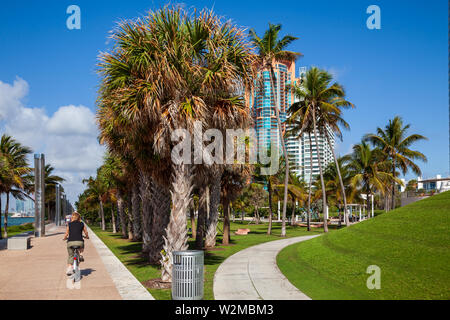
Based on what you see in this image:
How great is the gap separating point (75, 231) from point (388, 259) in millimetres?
9610

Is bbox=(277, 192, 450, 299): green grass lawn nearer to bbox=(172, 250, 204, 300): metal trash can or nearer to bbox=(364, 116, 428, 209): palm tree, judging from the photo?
bbox=(172, 250, 204, 300): metal trash can

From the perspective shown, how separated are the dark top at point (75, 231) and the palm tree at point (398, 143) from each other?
35.3 m

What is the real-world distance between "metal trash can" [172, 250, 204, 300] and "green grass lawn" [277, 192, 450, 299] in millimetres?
2797

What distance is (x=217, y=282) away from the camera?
10.9 meters

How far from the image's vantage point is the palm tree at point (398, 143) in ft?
129

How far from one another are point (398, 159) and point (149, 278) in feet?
117

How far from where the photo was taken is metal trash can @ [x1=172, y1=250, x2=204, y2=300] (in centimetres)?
867

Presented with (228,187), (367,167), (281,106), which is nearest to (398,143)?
(367,167)

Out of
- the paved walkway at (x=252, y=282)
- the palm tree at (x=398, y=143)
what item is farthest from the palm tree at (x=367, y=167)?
the paved walkway at (x=252, y=282)

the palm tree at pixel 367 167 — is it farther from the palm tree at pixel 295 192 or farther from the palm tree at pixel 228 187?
the palm tree at pixel 228 187

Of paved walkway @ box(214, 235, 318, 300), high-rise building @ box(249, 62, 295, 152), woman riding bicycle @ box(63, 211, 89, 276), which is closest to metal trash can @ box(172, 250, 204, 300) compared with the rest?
paved walkway @ box(214, 235, 318, 300)

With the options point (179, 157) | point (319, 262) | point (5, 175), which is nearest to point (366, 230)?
point (319, 262)
